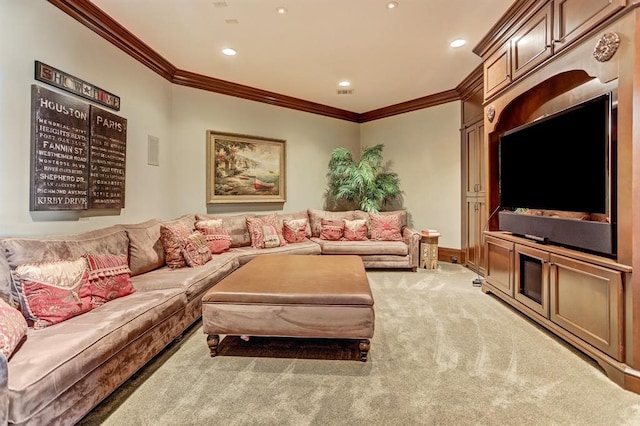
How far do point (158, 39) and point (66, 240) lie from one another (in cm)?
244

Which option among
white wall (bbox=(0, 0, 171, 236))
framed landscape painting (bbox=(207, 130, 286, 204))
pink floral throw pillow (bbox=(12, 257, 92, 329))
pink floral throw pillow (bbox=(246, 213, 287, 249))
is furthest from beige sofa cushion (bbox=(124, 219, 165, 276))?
framed landscape painting (bbox=(207, 130, 286, 204))

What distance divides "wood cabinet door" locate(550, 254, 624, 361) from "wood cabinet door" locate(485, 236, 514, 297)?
675mm

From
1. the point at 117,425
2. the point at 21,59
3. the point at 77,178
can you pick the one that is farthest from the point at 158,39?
the point at 117,425

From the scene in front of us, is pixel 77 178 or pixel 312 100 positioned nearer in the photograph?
pixel 77 178

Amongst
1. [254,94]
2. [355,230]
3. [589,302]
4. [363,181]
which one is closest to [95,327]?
[589,302]

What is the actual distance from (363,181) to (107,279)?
4.27 meters

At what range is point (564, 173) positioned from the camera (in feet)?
8.56

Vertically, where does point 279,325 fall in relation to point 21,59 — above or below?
Result: below

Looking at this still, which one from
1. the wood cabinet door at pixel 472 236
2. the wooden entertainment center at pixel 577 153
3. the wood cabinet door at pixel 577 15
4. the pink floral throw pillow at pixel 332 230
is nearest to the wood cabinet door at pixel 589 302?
the wooden entertainment center at pixel 577 153

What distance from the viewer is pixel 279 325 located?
223 cm

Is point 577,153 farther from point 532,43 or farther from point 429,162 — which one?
point 429,162

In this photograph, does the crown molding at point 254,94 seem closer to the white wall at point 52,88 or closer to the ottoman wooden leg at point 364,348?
the white wall at point 52,88

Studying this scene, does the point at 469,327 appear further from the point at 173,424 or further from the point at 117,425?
the point at 117,425

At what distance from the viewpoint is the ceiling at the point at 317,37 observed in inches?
116
